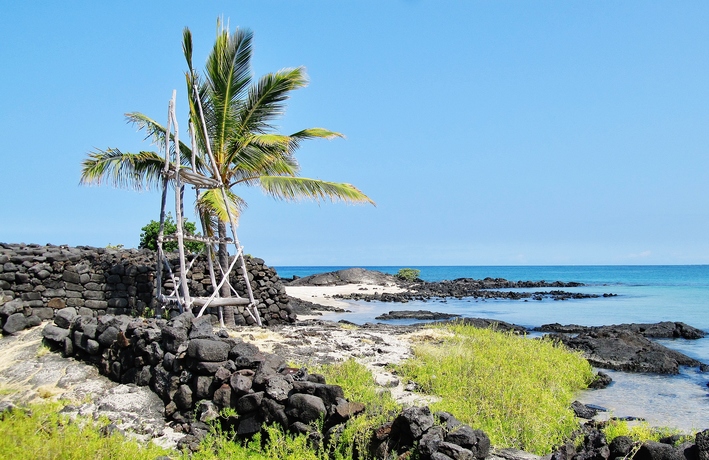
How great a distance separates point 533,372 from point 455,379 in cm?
281

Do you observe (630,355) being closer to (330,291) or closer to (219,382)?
(219,382)

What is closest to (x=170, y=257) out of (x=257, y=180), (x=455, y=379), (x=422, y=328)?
(x=257, y=180)

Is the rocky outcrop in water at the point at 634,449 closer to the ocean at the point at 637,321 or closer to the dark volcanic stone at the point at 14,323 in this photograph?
the ocean at the point at 637,321

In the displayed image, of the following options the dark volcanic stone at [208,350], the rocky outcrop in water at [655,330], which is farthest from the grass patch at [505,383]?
the rocky outcrop in water at [655,330]

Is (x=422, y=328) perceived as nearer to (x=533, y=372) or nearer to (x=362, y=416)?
(x=533, y=372)

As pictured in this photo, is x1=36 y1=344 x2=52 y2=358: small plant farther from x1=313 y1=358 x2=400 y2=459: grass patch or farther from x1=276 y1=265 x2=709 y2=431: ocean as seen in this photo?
x1=276 y1=265 x2=709 y2=431: ocean

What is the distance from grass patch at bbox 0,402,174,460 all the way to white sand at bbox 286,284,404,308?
24.1m

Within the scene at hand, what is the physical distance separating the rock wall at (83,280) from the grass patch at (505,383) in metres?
6.76

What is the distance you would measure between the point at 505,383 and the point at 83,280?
11963 mm

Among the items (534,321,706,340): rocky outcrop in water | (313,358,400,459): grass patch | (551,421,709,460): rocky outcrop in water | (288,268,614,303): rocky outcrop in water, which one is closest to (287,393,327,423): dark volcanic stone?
(313,358,400,459): grass patch

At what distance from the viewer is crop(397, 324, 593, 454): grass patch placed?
7008 millimetres

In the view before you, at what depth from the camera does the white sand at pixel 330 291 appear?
3375 cm

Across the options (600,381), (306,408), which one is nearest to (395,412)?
(306,408)

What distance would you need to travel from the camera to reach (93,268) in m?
15.4
